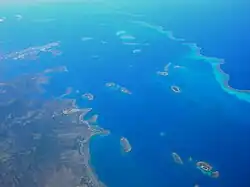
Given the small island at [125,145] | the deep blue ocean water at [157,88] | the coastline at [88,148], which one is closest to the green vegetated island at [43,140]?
the coastline at [88,148]

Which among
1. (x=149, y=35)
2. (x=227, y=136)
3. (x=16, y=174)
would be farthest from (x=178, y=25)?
(x=16, y=174)

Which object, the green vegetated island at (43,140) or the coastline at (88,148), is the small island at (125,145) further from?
the green vegetated island at (43,140)

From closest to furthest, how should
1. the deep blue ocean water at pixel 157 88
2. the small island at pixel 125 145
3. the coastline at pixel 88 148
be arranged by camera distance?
the coastline at pixel 88 148, the deep blue ocean water at pixel 157 88, the small island at pixel 125 145

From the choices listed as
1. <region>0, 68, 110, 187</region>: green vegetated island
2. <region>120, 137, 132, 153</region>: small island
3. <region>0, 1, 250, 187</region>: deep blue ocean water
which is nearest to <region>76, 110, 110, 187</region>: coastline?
<region>0, 68, 110, 187</region>: green vegetated island

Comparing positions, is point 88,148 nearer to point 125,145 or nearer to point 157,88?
point 125,145

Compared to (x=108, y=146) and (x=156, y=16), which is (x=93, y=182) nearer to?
(x=108, y=146)

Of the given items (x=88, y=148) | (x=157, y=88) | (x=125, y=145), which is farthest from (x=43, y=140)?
(x=157, y=88)

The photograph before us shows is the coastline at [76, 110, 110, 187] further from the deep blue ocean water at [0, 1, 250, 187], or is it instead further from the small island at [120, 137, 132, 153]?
the small island at [120, 137, 132, 153]

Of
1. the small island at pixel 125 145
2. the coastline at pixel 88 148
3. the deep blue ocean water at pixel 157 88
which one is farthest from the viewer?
the small island at pixel 125 145
